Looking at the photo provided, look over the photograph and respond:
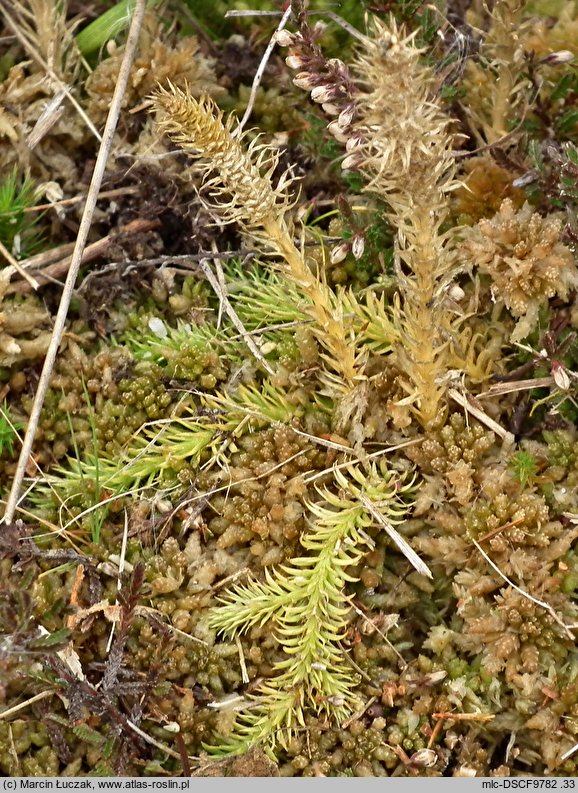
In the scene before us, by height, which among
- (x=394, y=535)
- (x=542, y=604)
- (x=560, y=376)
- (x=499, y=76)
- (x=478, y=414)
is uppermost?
(x=499, y=76)

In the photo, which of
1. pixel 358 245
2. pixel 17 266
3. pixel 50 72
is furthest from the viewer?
pixel 50 72

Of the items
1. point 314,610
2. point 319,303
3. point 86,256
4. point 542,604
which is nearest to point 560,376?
point 542,604

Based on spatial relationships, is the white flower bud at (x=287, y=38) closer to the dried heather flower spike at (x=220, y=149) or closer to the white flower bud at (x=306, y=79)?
the white flower bud at (x=306, y=79)

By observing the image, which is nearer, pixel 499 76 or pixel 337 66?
pixel 337 66

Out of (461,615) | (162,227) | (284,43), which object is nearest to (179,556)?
(461,615)

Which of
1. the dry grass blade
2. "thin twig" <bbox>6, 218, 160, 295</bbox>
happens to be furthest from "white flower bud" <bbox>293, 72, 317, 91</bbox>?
the dry grass blade

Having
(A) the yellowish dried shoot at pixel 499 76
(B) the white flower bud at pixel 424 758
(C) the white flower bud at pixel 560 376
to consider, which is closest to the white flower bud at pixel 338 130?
(A) the yellowish dried shoot at pixel 499 76

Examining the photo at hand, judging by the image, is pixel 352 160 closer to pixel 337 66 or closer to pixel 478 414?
pixel 337 66

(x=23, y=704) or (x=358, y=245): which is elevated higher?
(x=358, y=245)
